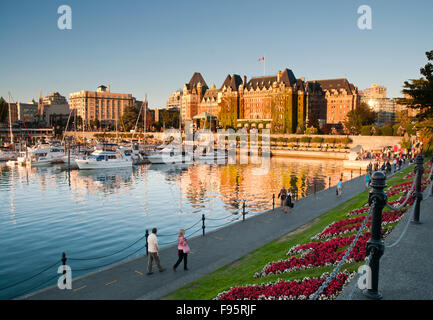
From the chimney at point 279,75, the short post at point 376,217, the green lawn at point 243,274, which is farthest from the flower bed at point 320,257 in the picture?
the chimney at point 279,75

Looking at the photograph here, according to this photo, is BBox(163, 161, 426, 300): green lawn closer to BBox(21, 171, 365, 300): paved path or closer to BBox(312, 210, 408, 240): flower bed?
BBox(21, 171, 365, 300): paved path

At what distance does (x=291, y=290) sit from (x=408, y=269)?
288 centimetres

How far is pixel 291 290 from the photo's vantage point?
845 cm

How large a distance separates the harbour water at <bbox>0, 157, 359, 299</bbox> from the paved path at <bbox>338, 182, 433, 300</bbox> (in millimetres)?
11015

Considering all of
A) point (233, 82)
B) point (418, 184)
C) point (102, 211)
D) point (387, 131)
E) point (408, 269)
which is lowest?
point (102, 211)

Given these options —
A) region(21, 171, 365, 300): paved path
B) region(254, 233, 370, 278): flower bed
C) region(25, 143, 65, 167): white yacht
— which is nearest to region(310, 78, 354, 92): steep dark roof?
region(25, 143, 65, 167): white yacht

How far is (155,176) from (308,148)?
57.4 meters

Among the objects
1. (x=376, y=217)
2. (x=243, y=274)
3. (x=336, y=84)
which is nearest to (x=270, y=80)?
(x=336, y=84)

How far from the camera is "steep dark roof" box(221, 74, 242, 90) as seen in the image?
163 meters

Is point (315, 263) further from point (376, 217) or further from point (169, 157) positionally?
point (169, 157)

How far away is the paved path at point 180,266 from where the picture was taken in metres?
11.0

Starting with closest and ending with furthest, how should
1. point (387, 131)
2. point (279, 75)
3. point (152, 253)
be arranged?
point (152, 253) → point (387, 131) → point (279, 75)

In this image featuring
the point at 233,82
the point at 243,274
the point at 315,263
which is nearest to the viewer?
the point at 315,263
